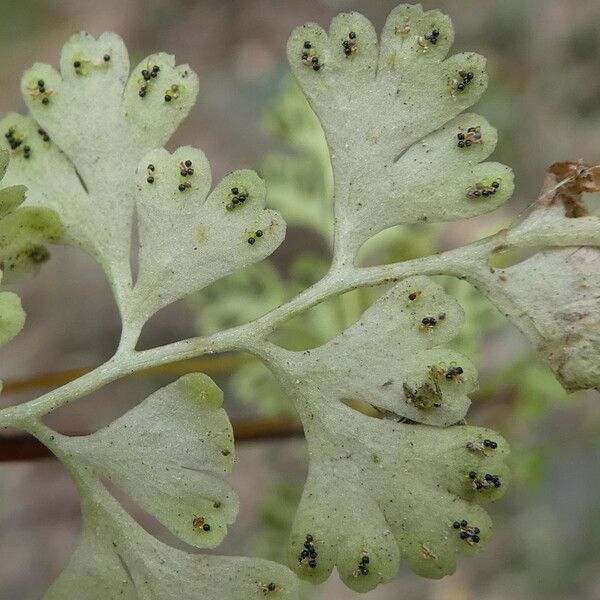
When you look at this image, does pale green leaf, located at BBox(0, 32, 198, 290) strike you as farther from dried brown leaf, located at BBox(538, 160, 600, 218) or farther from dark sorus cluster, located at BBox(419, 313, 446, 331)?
dried brown leaf, located at BBox(538, 160, 600, 218)

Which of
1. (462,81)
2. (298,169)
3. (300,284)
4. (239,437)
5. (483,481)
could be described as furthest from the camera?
(300,284)

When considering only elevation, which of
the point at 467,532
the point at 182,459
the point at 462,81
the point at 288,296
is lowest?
the point at 288,296

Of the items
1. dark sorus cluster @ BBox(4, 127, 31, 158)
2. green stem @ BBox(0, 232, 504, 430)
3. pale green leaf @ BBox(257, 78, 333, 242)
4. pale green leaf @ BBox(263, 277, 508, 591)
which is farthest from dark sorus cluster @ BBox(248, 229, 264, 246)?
pale green leaf @ BBox(257, 78, 333, 242)

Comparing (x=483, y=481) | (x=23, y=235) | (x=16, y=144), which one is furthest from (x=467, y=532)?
(x=16, y=144)

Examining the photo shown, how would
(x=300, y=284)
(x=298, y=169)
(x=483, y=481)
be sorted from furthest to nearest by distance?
(x=300, y=284) → (x=298, y=169) → (x=483, y=481)

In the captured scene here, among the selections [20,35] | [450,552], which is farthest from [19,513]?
[450,552]

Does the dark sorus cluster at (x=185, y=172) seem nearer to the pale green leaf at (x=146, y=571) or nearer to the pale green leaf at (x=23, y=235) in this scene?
the pale green leaf at (x=23, y=235)

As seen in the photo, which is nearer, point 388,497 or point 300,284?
point 388,497

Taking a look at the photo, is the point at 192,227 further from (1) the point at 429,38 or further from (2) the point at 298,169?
(2) the point at 298,169
